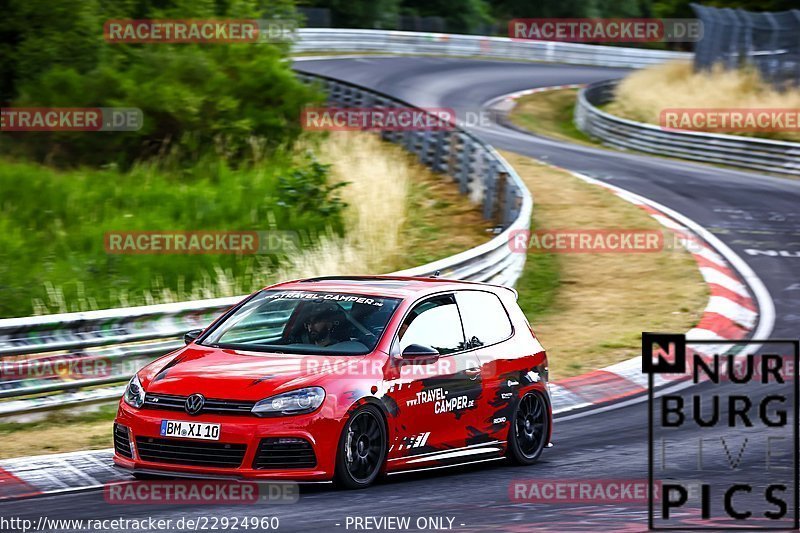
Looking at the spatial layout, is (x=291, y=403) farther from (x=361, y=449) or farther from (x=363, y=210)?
(x=363, y=210)

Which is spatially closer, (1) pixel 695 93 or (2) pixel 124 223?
(2) pixel 124 223

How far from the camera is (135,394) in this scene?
7.81 metres

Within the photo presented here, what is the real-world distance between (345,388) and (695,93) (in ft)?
A: 99.7

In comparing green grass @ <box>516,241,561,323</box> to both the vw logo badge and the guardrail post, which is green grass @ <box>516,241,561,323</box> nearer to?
the guardrail post

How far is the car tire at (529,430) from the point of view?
9.16 meters

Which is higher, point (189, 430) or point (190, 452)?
point (189, 430)

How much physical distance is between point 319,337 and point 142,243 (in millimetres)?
8712

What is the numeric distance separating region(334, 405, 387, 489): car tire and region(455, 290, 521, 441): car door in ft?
3.76

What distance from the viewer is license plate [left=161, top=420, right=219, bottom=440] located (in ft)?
24.1
